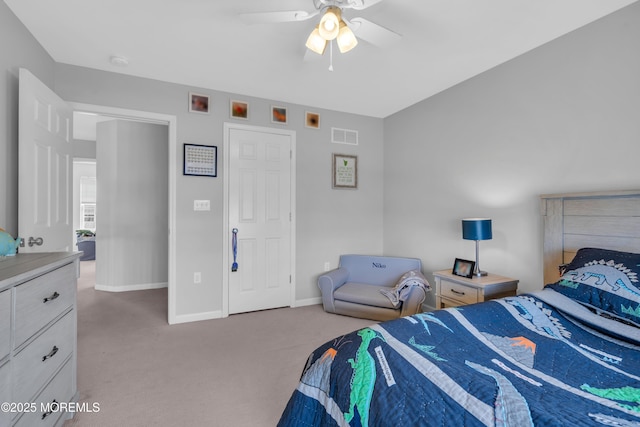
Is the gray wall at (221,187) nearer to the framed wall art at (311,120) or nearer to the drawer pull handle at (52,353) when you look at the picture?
the framed wall art at (311,120)

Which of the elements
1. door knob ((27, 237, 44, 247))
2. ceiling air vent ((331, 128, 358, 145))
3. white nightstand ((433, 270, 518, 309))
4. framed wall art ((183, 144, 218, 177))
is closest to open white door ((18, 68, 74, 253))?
door knob ((27, 237, 44, 247))

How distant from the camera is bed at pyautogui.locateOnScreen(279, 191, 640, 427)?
2.81 feet

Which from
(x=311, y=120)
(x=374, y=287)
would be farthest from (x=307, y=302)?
(x=311, y=120)

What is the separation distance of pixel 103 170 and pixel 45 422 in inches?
163

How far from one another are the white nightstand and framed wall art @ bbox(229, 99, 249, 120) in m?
2.66

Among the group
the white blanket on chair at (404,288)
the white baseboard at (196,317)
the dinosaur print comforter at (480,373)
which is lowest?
the white baseboard at (196,317)

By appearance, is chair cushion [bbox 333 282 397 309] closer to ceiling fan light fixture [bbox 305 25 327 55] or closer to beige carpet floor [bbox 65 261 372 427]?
beige carpet floor [bbox 65 261 372 427]

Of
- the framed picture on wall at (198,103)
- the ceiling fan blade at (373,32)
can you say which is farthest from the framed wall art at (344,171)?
the ceiling fan blade at (373,32)

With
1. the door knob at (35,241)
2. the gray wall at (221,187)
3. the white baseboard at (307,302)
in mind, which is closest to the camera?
the door knob at (35,241)

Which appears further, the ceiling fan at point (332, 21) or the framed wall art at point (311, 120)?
the framed wall art at point (311, 120)

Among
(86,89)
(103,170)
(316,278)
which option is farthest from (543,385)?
(103,170)

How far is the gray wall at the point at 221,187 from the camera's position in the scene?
293cm

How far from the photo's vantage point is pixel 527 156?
2467mm

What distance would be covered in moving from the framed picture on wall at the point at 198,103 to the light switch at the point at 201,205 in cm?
95
